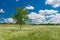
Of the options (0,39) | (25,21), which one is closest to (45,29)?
(0,39)

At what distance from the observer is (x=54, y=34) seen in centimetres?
1351

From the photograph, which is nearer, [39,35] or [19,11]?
[39,35]

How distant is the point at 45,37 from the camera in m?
13.1

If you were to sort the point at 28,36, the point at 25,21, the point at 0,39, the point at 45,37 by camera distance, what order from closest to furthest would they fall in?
the point at 45,37
the point at 28,36
the point at 0,39
the point at 25,21

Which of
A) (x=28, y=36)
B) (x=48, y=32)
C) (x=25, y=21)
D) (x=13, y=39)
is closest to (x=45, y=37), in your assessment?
(x=48, y=32)

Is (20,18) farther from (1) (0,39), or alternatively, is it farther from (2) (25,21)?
(1) (0,39)

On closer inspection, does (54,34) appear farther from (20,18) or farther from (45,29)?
(20,18)

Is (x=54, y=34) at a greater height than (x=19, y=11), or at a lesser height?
lesser

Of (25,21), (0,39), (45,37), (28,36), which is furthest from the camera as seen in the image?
(25,21)

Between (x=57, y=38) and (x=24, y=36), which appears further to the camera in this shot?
(x=24, y=36)

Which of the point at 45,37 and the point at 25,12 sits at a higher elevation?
the point at 25,12

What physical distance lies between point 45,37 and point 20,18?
53.2m

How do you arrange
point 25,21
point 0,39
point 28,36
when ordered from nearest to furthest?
1. point 28,36
2. point 0,39
3. point 25,21

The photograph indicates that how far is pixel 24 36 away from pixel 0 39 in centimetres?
207
